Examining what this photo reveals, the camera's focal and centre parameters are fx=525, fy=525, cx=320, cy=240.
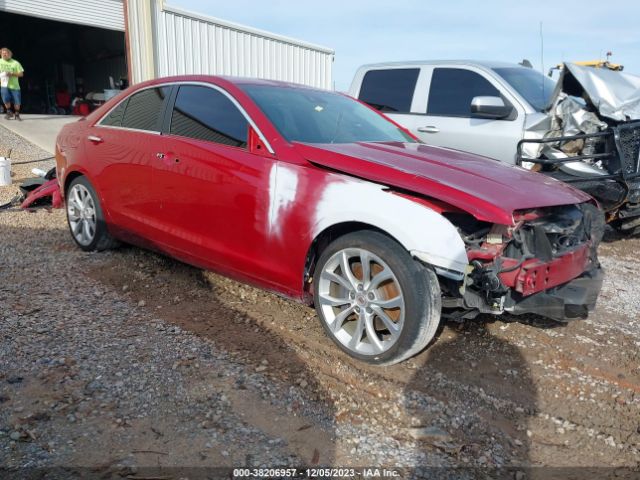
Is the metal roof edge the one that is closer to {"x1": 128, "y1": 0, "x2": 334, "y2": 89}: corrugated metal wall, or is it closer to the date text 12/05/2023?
{"x1": 128, "y1": 0, "x2": 334, "y2": 89}: corrugated metal wall

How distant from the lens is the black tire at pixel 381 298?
2844mm

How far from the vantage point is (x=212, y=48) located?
466 inches

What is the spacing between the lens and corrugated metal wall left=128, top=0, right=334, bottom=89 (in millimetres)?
10906

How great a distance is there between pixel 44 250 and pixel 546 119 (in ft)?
17.5

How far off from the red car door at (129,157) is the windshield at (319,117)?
0.97 meters

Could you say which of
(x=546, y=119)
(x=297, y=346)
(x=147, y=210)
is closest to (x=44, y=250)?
(x=147, y=210)

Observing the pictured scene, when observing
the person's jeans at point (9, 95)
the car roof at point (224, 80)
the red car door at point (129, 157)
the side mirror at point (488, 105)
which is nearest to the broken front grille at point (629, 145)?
the side mirror at point (488, 105)

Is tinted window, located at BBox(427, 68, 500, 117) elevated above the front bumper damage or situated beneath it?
elevated above

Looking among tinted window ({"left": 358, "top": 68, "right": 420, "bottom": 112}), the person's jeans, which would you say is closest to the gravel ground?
tinted window ({"left": 358, "top": 68, "right": 420, "bottom": 112})

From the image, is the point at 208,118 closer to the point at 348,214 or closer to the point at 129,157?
the point at 129,157

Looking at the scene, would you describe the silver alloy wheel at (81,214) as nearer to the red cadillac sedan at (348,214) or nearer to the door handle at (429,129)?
the red cadillac sedan at (348,214)

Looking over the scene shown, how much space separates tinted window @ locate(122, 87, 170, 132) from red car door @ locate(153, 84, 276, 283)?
206 mm

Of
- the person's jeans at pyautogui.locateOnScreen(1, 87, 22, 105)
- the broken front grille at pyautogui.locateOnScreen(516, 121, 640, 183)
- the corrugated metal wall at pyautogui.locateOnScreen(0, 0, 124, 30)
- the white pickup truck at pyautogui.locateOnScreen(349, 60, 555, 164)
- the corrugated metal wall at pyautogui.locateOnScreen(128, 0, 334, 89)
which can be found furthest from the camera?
the corrugated metal wall at pyautogui.locateOnScreen(0, 0, 124, 30)

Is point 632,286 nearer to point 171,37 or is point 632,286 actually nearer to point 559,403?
point 559,403
